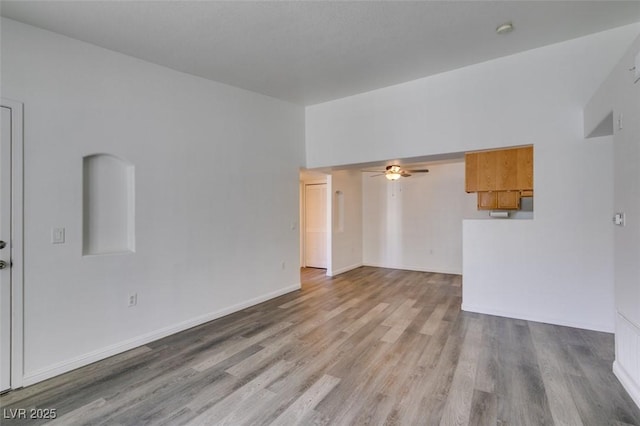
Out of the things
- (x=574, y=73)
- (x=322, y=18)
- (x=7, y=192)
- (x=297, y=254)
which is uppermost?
(x=322, y=18)

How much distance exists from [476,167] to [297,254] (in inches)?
128

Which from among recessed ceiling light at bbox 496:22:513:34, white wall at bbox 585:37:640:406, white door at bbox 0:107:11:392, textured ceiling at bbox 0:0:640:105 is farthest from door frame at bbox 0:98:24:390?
white wall at bbox 585:37:640:406

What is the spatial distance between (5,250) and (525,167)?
18.4 ft

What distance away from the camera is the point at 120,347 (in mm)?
3133

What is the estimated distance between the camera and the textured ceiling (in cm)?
262

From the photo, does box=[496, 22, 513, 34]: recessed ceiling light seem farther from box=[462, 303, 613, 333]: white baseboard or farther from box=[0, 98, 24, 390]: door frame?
box=[0, 98, 24, 390]: door frame

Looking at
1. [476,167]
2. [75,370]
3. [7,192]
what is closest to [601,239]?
[476,167]

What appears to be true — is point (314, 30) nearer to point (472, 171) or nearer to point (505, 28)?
point (505, 28)

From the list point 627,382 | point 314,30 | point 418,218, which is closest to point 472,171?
point 627,382

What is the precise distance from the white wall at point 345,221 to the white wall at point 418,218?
31cm

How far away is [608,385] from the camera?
2.42m

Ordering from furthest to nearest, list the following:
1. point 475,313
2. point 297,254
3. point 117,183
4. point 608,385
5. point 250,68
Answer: point 297,254 → point 475,313 → point 250,68 → point 117,183 → point 608,385

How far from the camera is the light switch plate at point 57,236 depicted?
2.76 metres

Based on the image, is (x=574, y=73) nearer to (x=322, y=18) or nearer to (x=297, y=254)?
(x=322, y=18)
